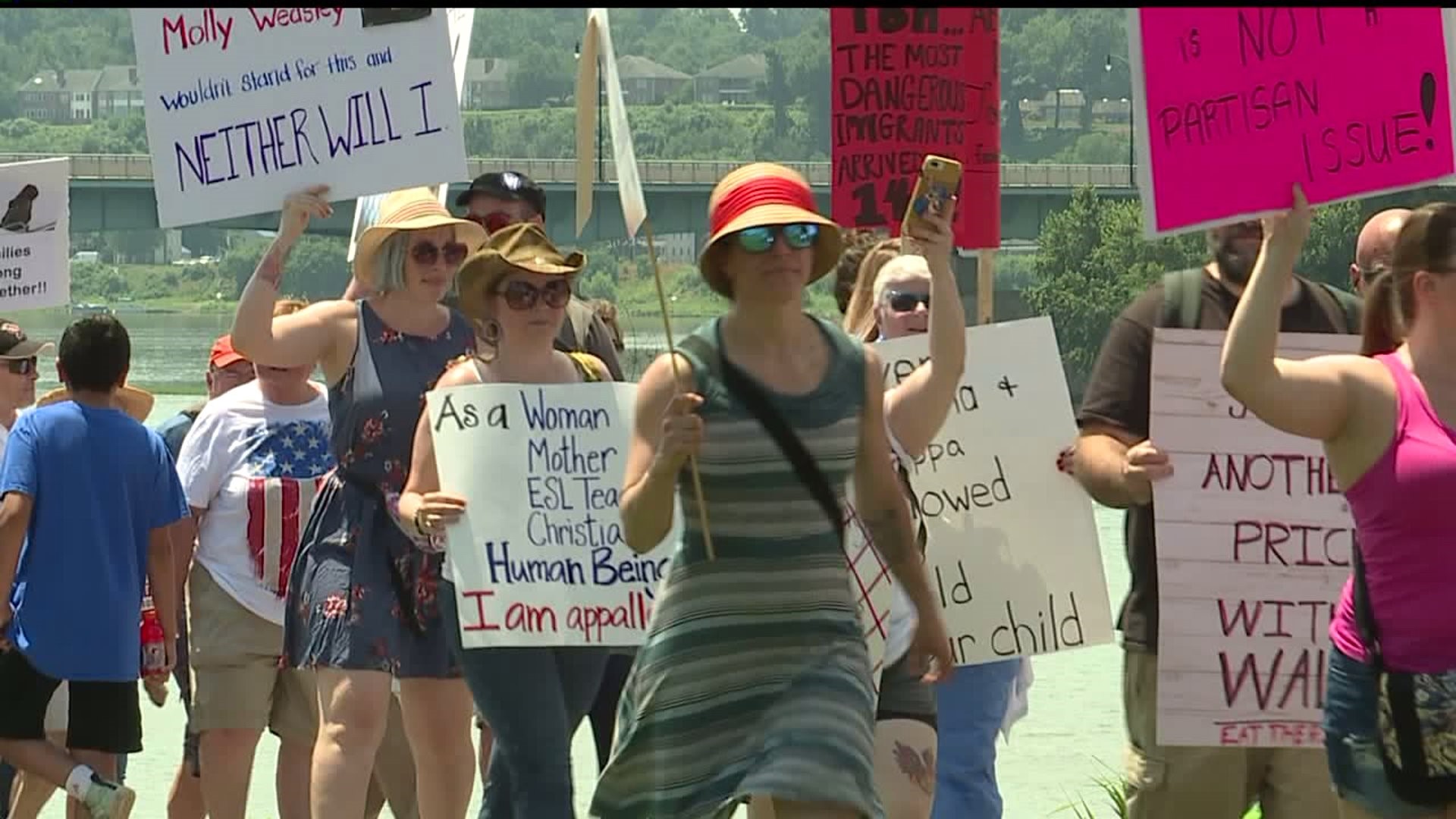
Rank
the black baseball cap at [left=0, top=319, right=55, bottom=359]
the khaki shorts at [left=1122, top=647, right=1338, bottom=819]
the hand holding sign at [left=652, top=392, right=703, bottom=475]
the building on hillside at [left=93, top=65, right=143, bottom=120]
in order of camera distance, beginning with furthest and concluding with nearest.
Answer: the building on hillside at [left=93, top=65, right=143, bottom=120], the black baseball cap at [left=0, top=319, right=55, bottom=359], the khaki shorts at [left=1122, top=647, right=1338, bottom=819], the hand holding sign at [left=652, top=392, right=703, bottom=475]

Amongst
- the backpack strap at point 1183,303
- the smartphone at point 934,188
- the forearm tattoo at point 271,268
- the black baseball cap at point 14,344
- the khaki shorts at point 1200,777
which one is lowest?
the khaki shorts at point 1200,777

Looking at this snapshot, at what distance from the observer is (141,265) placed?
378 feet

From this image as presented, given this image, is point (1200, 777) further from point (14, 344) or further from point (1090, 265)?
point (1090, 265)

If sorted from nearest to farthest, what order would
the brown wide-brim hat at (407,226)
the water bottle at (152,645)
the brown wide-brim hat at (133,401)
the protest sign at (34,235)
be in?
1. the brown wide-brim hat at (407,226)
2. the water bottle at (152,645)
3. the brown wide-brim hat at (133,401)
4. the protest sign at (34,235)

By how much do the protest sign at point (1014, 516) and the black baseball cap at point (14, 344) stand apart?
127 inches

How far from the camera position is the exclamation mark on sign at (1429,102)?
5.77 metres

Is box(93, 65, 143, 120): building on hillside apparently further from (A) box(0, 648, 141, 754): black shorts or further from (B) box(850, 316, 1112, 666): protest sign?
(B) box(850, 316, 1112, 666): protest sign

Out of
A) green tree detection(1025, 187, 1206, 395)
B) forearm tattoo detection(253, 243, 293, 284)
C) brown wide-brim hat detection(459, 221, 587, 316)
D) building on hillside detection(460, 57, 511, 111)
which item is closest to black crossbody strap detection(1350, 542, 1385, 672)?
brown wide-brim hat detection(459, 221, 587, 316)

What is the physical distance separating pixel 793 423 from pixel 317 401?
10.9 feet

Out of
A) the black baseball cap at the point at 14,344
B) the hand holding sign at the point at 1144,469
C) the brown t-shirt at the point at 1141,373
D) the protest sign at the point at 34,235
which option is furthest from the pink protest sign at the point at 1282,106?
the protest sign at the point at 34,235

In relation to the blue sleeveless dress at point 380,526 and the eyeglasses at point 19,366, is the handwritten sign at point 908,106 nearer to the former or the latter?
the blue sleeveless dress at point 380,526

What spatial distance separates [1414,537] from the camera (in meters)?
4.84

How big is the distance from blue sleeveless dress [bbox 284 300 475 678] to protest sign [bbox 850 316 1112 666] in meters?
1.18

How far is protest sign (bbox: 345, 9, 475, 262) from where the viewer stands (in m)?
7.73
